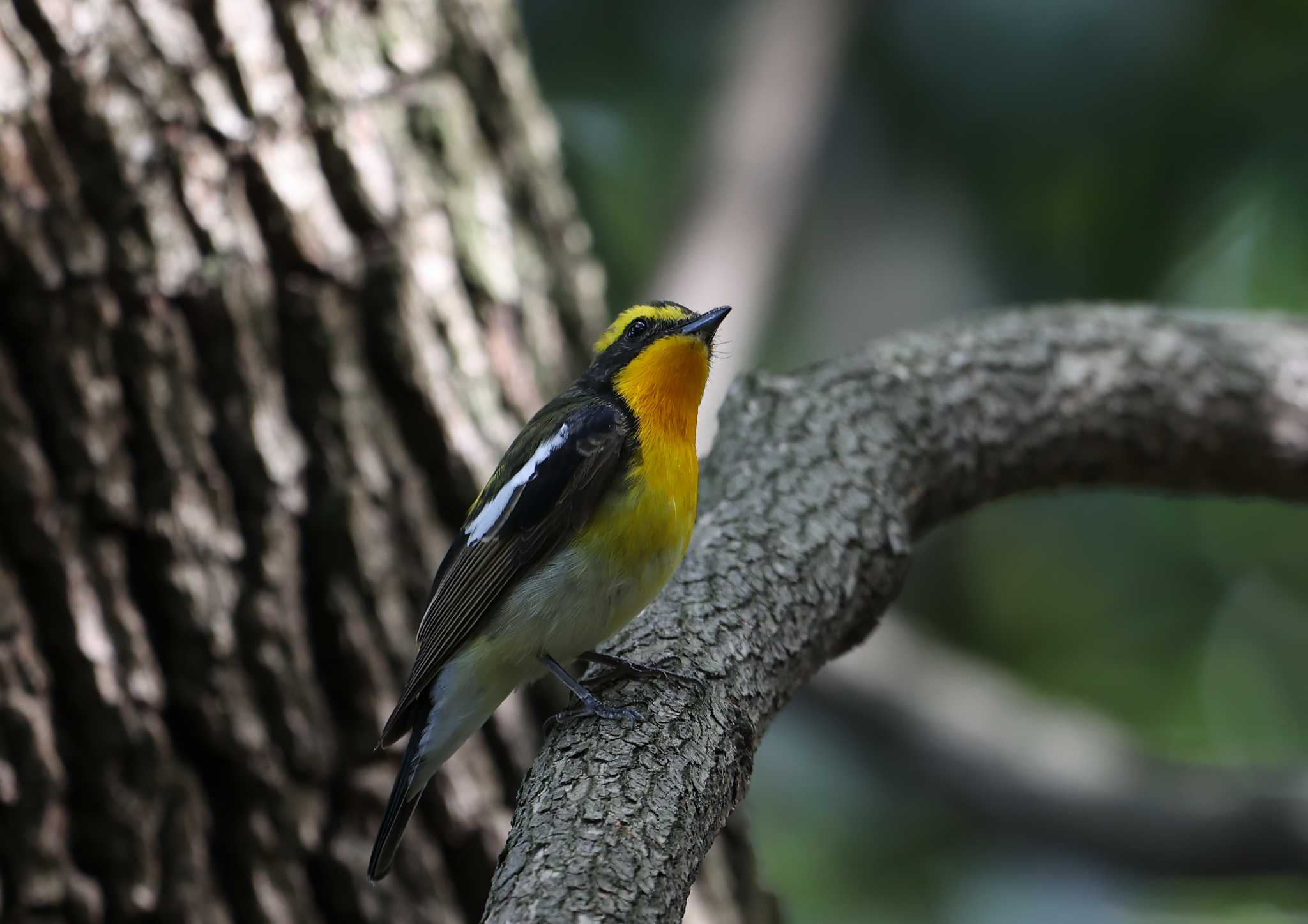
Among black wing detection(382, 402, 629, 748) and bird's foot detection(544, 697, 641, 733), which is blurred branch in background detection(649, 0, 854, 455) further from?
bird's foot detection(544, 697, 641, 733)

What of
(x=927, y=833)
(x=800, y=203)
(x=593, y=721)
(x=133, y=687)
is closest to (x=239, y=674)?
(x=133, y=687)

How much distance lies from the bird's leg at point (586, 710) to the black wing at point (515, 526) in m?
0.33

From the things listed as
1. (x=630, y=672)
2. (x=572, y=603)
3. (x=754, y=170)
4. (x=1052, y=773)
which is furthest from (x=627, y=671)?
(x=754, y=170)

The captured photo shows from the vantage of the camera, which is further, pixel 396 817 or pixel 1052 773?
pixel 1052 773

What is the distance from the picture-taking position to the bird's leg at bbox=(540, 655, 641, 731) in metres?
2.49

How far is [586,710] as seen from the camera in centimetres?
263

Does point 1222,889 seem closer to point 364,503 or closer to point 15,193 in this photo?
point 364,503

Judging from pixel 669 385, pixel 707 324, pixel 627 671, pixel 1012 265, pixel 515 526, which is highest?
pixel 707 324

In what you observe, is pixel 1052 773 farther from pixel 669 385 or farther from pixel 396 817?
pixel 396 817

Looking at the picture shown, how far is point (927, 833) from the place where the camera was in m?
Result: 7.60

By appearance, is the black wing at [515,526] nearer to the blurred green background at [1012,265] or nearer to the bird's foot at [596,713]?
the bird's foot at [596,713]

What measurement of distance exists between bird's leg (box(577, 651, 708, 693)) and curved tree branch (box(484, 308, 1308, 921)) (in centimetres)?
4

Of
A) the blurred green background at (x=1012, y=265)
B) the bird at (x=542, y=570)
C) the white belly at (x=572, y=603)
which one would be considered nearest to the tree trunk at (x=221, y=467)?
the bird at (x=542, y=570)

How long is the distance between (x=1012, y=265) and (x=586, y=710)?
6107 millimetres
